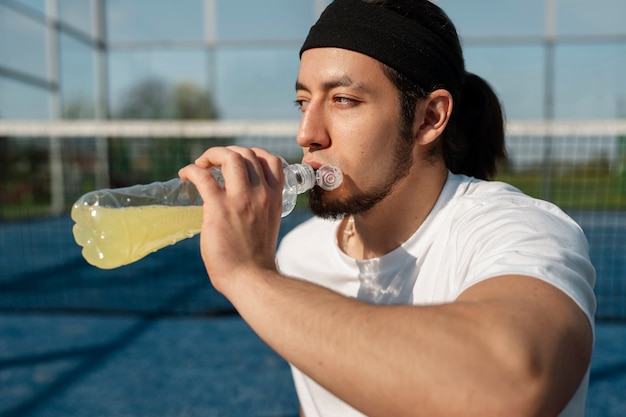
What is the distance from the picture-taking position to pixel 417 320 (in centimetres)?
99

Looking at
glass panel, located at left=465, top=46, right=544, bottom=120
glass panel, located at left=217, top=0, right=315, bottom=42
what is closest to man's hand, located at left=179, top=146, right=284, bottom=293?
glass panel, located at left=465, top=46, right=544, bottom=120

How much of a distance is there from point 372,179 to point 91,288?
584 cm

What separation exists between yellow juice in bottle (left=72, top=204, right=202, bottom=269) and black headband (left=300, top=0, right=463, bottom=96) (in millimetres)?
678

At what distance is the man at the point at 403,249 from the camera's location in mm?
949

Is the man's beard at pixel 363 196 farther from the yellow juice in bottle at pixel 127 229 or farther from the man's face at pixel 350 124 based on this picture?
the yellow juice in bottle at pixel 127 229

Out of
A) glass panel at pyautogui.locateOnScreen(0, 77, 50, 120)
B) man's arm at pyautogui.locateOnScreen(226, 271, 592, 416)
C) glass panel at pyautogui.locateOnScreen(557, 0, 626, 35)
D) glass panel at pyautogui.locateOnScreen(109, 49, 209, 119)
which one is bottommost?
man's arm at pyautogui.locateOnScreen(226, 271, 592, 416)

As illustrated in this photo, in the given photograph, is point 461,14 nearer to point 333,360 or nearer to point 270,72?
point 270,72

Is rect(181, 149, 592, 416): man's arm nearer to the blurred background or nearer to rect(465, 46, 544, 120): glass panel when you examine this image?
the blurred background

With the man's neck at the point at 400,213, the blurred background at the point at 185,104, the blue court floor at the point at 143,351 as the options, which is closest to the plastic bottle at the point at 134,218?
the man's neck at the point at 400,213

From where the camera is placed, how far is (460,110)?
7.47 feet

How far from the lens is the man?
0.95m

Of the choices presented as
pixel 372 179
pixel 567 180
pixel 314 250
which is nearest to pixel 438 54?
pixel 372 179

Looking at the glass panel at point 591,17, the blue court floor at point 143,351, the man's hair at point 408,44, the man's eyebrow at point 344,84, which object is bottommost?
the blue court floor at point 143,351

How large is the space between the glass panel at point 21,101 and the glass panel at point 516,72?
8.96 metres
